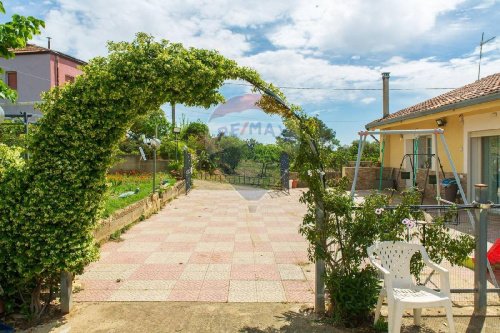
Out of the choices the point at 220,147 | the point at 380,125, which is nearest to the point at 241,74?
the point at 380,125

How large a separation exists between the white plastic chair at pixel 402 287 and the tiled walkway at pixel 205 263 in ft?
3.88

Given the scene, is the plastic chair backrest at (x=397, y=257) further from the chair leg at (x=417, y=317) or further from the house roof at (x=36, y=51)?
the house roof at (x=36, y=51)

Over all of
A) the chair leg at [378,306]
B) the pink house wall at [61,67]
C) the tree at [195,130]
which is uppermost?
the pink house wall at [61,67]

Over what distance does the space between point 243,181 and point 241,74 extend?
55.7 feet

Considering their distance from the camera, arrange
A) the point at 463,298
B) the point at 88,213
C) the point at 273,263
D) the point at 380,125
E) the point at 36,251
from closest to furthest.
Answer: the point at 36,251 → the point at 88,213 → the point at 463,298 → the point at 273,263 → the point at 380,125

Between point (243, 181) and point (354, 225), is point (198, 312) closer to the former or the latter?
point (354, 225)

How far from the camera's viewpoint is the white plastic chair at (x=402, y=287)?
10.7 ft

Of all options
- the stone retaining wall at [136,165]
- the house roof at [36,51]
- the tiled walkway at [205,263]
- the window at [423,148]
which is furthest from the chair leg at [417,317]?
the house roof at [36,51]

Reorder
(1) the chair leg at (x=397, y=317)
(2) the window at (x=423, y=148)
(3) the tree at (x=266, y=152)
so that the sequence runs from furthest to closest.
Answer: (3) the tree at (x=266, y=152) → (2) the window at (x=423, y=148) → (1) the chair leg at (x=397, y=317)

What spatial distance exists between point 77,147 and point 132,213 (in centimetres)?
558

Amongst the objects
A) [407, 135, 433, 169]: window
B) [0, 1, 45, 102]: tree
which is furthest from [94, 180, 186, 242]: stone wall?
[407, 135, 433, 169]: window

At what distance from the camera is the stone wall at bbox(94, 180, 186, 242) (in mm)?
7149

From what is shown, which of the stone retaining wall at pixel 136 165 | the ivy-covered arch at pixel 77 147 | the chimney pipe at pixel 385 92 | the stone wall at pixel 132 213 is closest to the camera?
the ivy-covered arch at pixel 77 147

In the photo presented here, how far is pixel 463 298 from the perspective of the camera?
14.6ft
